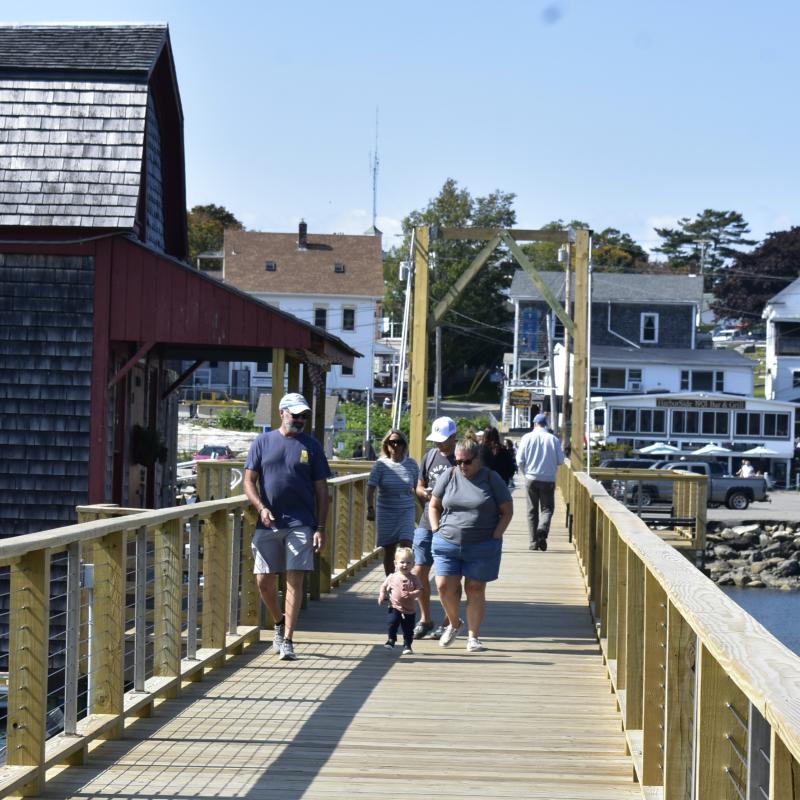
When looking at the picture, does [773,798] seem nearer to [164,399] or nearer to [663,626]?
[663,626]

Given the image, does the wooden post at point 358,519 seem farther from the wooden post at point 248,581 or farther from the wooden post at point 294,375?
the wooden post at point 248,581

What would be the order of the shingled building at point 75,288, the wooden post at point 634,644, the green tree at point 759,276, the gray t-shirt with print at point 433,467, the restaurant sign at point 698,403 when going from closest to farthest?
the wooden post at point 634,644
the gray t-shirt with print at point 433,467
the shingled building at point 75,288
the restaurant sign at point 698,403
the green tree at point 759,276

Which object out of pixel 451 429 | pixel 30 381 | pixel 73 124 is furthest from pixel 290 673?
pixel 73 124

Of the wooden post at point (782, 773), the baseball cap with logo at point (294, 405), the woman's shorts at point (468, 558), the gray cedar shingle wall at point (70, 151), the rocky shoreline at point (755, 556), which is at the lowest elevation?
the rocky shoreline at point (755, 556)

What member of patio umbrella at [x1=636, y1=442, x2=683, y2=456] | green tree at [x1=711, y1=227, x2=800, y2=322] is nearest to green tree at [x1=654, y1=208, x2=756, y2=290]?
green tree at [x1=711, y1=227, x2=800, y2=322]

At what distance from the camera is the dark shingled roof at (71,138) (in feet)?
50.7

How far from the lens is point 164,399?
20062 mm

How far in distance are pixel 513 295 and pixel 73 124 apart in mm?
58380

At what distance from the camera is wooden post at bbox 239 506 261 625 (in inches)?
391

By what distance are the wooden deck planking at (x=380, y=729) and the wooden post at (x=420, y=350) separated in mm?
8878

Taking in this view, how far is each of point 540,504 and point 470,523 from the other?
31.2 ft

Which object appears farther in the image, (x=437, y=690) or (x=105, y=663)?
(x=437, y=690)

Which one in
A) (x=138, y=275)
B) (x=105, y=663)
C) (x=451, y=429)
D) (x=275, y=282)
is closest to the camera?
(x=105, y=663)

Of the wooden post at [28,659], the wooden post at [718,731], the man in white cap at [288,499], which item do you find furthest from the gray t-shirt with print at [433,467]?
the wooden post at [718,731]
